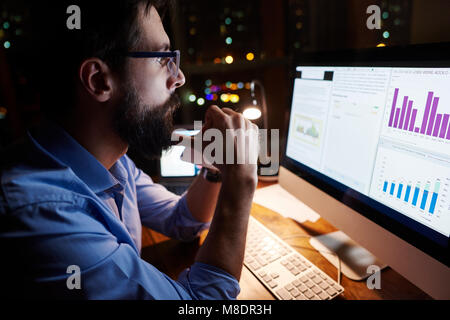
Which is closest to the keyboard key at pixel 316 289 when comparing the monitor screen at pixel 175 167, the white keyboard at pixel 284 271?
the white keyboard at pixel 284 271

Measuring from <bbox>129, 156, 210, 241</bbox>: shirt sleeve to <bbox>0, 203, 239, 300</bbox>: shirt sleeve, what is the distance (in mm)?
371

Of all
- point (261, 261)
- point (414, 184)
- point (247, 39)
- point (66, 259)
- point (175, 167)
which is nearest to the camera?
point (66, 259)

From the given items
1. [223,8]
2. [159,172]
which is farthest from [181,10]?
[159,172]

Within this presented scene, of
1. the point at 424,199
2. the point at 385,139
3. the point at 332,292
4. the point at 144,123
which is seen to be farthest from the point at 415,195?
the point at 144,123

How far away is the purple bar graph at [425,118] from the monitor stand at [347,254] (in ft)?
1.35

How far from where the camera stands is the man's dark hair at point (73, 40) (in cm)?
62

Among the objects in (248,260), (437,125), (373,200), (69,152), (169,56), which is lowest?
(248,260)

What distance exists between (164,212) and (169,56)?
0.54 metres

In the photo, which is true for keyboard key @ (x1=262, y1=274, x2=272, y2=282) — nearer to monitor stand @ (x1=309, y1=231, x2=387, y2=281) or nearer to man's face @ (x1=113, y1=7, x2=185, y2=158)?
monitor stand @ (x1=309, y1=231, x2=387, y2=281)

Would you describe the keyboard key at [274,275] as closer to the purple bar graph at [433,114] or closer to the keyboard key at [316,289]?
the keyboard key at [316,289]

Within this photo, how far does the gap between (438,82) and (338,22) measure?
57.2 inches

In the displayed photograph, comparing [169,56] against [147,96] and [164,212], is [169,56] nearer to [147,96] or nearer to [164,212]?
[147,96]

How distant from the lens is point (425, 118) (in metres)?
0.55

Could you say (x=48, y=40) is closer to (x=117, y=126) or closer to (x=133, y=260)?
(x=117, y=126)
